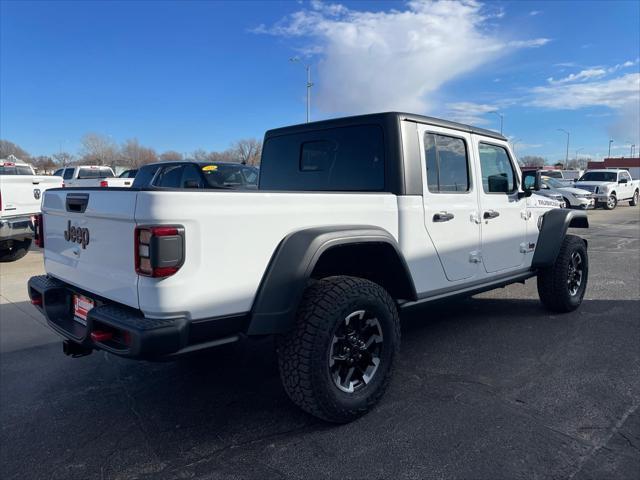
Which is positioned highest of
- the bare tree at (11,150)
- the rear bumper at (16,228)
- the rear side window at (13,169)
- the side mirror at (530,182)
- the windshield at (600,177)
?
the bare tree at (11,150)

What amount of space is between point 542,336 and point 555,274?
0.79 metres

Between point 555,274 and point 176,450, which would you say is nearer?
point 176,450

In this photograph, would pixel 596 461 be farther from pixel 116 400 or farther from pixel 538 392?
pixel 116 400

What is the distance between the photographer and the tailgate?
2482 mm

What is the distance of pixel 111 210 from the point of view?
8.35 ft

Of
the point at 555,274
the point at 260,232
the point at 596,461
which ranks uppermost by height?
the point at 260,232

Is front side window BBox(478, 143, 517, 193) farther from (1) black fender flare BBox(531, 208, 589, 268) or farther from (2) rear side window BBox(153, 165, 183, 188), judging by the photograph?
(2) rear side window BBox(153, 165, 183, 188)

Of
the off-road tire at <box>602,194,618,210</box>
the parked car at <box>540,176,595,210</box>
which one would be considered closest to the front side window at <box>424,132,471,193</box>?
the parked car at <box>540,176,595,210</box>

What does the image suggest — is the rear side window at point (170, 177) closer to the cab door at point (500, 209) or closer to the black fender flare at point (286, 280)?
the cab door at point (500, 209)

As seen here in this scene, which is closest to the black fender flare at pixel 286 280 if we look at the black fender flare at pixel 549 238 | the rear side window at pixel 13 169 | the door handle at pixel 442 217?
the door handle at pixel 442 217

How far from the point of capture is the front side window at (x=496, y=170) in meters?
4.30

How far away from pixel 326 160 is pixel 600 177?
23.4m

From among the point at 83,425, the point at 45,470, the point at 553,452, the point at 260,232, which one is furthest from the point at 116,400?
the point at 553,452

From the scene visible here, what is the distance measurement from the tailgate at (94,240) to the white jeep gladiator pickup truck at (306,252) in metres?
0.01
